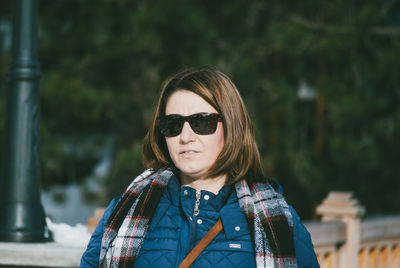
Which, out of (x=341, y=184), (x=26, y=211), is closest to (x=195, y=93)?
(x=26, y=211)

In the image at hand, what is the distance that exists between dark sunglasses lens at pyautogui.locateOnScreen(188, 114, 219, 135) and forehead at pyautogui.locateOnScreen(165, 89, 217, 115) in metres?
0.03

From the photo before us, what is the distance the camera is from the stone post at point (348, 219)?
3812 millimetres

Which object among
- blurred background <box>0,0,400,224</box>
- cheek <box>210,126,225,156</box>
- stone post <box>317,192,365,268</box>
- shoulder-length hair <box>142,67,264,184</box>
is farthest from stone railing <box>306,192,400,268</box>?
blurred background <box>0,0,400,224</box>

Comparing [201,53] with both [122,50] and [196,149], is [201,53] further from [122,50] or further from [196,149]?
[196,149]

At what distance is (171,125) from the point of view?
2176mm

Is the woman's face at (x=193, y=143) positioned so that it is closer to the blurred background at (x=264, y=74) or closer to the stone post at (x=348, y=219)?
the stone post at (x=348, y=219)

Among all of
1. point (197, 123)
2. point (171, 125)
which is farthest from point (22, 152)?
point (197, 123)

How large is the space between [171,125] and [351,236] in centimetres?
219

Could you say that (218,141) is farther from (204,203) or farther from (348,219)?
(348,219)

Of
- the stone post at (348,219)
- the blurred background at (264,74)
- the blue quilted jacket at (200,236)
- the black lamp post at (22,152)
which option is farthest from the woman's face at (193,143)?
the blurred background at (264,74)

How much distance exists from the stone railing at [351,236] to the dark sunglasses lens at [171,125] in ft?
4.92

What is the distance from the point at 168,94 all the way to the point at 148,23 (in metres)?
7.15

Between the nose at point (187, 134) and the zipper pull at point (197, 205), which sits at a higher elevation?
the nose at point (187, 134)

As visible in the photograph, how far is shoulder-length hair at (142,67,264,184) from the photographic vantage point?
2.13 meters
